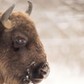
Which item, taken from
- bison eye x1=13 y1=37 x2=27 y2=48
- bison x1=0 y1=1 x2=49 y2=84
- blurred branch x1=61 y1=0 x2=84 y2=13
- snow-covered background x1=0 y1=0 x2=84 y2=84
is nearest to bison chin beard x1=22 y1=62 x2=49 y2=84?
bison x1=0 y1=1 x2=49 y2=84

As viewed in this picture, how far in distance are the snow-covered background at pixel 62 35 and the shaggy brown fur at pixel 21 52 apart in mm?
1946

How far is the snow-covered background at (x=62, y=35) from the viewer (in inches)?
206

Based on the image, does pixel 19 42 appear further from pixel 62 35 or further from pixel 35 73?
pixel 62 35

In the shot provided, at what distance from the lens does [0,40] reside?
9.67 feet

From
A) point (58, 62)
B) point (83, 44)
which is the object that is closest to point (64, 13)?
point (83, 44)

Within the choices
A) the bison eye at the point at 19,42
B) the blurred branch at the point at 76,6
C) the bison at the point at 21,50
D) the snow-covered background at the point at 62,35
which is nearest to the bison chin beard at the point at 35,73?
the bison at the point at 21,50

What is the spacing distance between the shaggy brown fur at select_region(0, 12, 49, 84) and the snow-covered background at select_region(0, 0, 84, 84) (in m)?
1.95

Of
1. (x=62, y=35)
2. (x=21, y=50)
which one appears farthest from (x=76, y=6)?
(x=21, y=50)

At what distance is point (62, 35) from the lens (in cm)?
625

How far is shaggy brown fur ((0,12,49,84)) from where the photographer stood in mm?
2949

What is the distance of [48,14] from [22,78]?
4.05 m

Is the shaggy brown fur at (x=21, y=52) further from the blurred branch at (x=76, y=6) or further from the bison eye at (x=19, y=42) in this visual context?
the blurred branch at (x=76, y=6)

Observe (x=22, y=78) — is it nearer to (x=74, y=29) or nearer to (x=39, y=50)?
(x=39, y=50)

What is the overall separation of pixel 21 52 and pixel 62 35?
3295 millimetres
